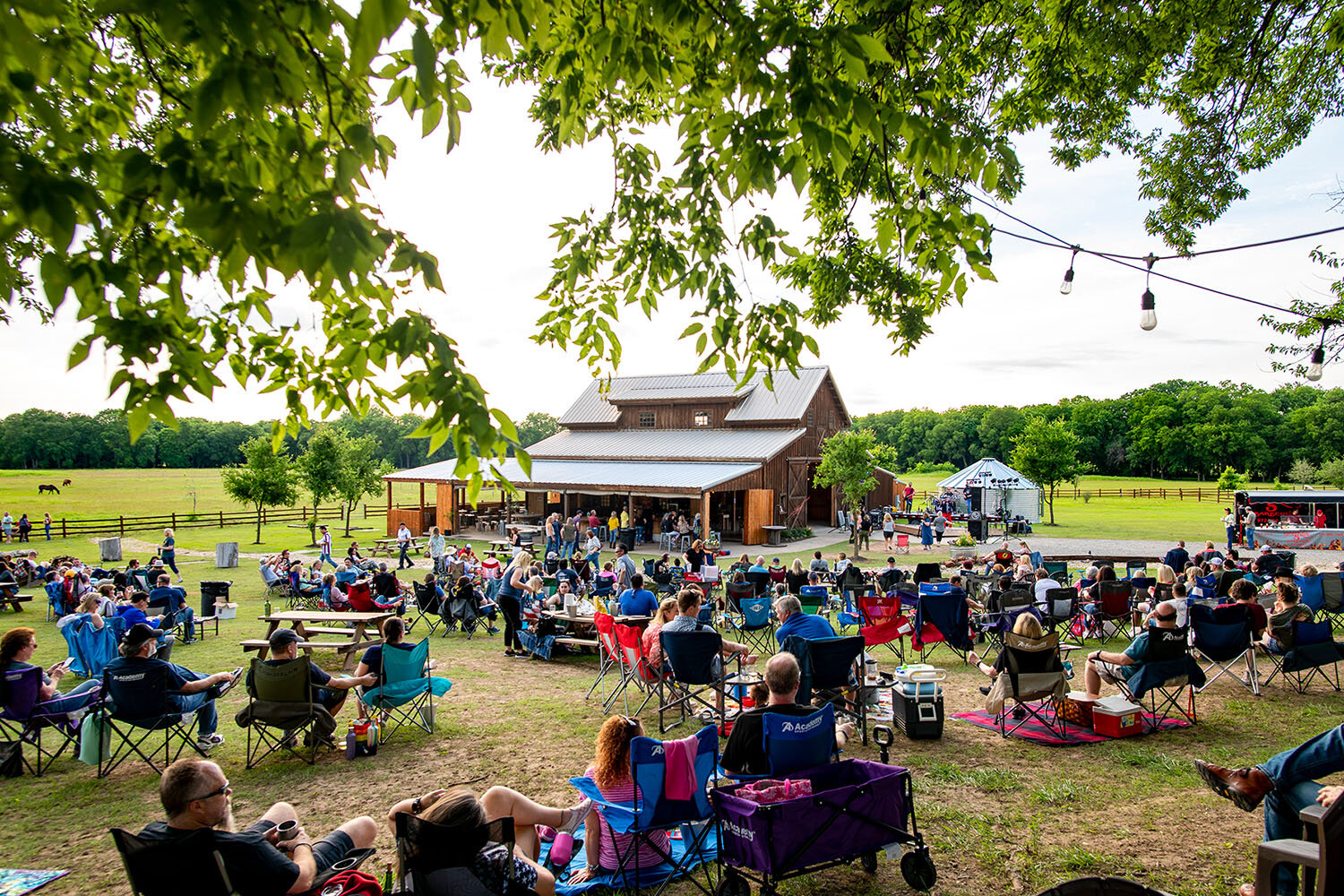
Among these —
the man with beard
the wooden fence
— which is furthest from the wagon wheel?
the wooden fence

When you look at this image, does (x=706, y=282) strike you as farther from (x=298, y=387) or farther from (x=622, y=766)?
(x=622, y=766)

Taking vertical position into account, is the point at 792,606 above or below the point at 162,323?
below

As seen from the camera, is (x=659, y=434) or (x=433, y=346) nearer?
(x=433, y=346)

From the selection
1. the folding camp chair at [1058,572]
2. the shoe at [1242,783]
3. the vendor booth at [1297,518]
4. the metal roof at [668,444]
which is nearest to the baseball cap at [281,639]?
the shoe at [1242,783]

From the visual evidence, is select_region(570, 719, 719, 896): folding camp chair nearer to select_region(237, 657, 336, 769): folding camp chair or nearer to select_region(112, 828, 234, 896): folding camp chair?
select_region(112, 828, 234, 896): folding camp chair

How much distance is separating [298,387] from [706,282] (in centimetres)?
199

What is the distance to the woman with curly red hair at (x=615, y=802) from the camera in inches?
164

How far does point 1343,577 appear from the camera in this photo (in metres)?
10.5

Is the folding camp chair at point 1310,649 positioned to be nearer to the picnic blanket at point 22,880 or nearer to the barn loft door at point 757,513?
the picnic blanket at point 22,880

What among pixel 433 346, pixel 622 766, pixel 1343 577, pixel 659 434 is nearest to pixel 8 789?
pixel 622 766

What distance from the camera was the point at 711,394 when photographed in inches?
1352

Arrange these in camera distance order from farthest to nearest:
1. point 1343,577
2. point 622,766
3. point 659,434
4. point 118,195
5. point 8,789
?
point 659,434 → point 1343,577 → point 8,789 → point 622,766 → point 118,195

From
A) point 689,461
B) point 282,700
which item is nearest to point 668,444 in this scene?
point 689,461

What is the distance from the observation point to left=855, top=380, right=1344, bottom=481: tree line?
7338 centimetres
